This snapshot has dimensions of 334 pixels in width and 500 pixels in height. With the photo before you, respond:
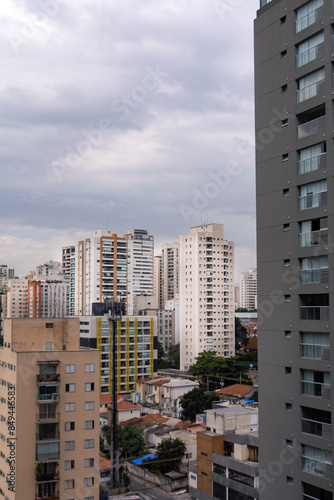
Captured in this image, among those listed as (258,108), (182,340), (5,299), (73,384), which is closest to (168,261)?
(5,299)

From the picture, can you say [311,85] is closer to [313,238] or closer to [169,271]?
[313,238]

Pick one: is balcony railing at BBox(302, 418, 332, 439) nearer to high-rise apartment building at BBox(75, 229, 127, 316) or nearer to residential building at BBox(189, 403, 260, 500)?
residential building at BBox(189, 403, 260, 500)

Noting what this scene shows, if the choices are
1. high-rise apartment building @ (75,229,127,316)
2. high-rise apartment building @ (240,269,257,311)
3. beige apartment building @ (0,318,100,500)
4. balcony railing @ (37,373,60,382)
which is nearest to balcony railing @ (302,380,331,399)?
beige apartment building @ (0,318,100,500)

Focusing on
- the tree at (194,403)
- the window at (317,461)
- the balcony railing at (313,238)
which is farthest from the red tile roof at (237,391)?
the balcony railing at (313,238)

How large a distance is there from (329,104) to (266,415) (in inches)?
230

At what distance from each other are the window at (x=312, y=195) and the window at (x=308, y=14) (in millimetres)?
2965

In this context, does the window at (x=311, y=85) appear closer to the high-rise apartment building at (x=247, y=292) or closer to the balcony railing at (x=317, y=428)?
the balcony railing at (x=317, y=428)

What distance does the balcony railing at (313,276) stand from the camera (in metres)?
8.80

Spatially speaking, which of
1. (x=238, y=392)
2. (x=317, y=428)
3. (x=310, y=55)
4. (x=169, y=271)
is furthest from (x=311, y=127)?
(x=169, y=271)

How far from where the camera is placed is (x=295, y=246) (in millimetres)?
9383

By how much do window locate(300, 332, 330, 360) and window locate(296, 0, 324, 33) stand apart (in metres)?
5.63

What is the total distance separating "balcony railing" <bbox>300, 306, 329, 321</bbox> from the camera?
878cm

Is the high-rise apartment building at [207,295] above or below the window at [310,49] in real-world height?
below

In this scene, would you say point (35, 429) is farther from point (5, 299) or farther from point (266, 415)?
point (5, 299)
